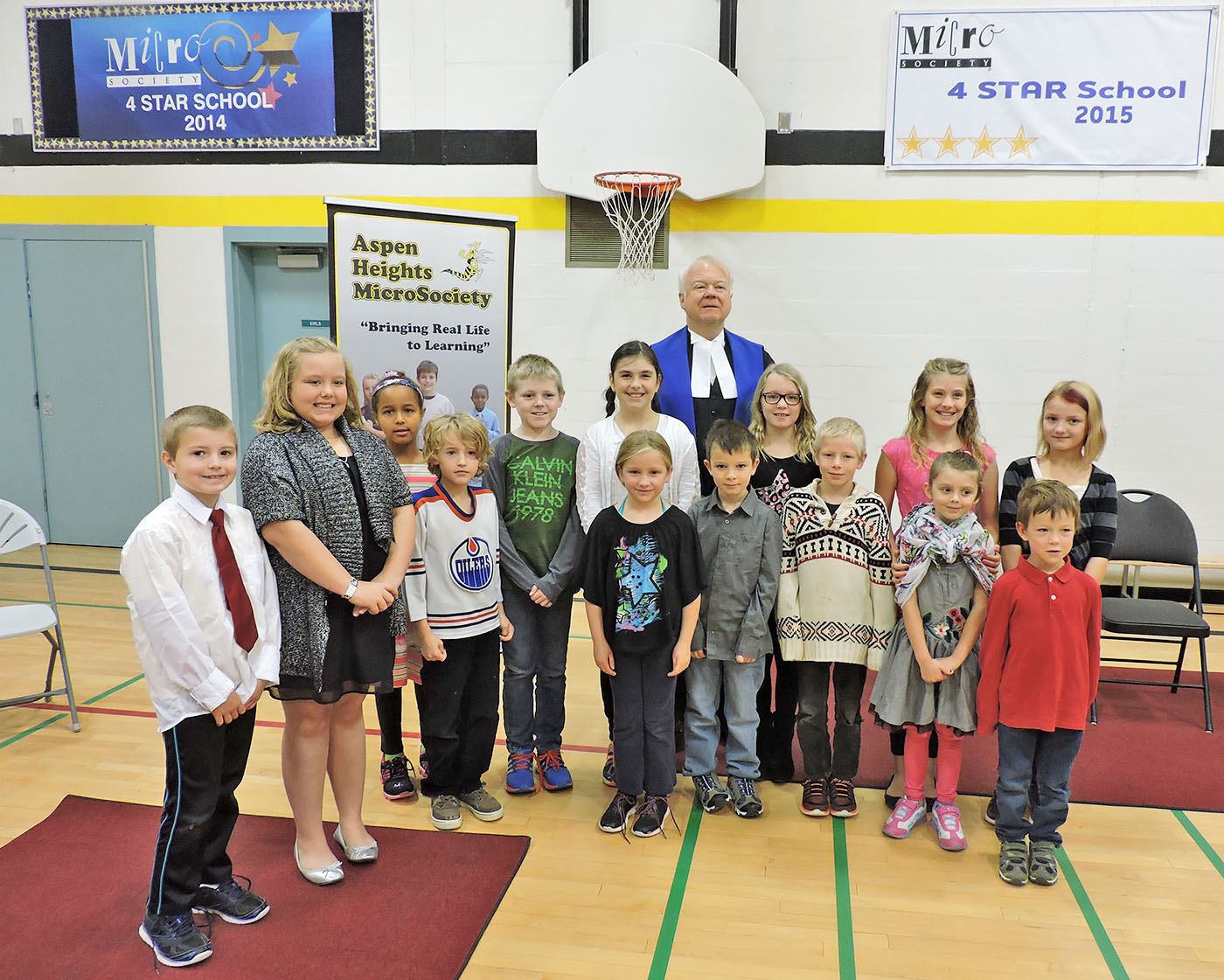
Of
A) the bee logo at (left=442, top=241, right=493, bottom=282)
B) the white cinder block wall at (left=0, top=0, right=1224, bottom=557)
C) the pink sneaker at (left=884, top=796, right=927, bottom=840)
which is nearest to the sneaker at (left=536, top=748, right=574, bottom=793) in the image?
the pink sneaker at (left=884, top=796, right=927, bottom=840)

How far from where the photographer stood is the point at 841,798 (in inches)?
118

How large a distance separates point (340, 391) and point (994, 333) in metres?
4.44

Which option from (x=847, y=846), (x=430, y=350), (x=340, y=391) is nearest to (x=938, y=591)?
(x=847, y=846)

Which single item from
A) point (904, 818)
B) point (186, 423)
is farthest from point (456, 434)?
point (904, 818)

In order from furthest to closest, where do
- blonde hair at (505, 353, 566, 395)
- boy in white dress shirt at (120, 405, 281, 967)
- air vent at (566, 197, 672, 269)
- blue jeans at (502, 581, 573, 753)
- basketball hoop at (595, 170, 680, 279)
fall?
air vent at (566, 197, 672, 269), basketball hoop at (595, 170, 680, 279), blue jeans at (502, 581, 573, 753), blonde hair at (505, 353, 566, 395), boy in white dress shirt at (120, 405, 281, 967)

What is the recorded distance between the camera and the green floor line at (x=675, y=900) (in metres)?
2.25

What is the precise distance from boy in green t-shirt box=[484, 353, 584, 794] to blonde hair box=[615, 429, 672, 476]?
331 millimetres

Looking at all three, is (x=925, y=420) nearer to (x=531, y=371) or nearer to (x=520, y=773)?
(x=531, y=371)

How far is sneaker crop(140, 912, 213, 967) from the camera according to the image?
86.4 inches

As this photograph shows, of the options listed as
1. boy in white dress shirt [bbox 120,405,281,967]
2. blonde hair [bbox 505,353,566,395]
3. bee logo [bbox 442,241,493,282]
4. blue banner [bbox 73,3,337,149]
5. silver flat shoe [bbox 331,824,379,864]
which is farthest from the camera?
blue banner [bbox 73,3,337,149]

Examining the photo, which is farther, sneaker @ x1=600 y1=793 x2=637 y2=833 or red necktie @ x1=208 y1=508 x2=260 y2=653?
sneaker @ x1=600 y1=793 x2=637 y2=833

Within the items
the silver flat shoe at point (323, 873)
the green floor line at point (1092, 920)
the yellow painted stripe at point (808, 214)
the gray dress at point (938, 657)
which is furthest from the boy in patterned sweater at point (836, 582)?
the yellow painted stripe at point (808, 214)

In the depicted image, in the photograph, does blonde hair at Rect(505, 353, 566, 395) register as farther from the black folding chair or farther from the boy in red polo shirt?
the black folding chair

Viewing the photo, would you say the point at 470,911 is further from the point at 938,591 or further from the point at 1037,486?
the point at 1037,486
